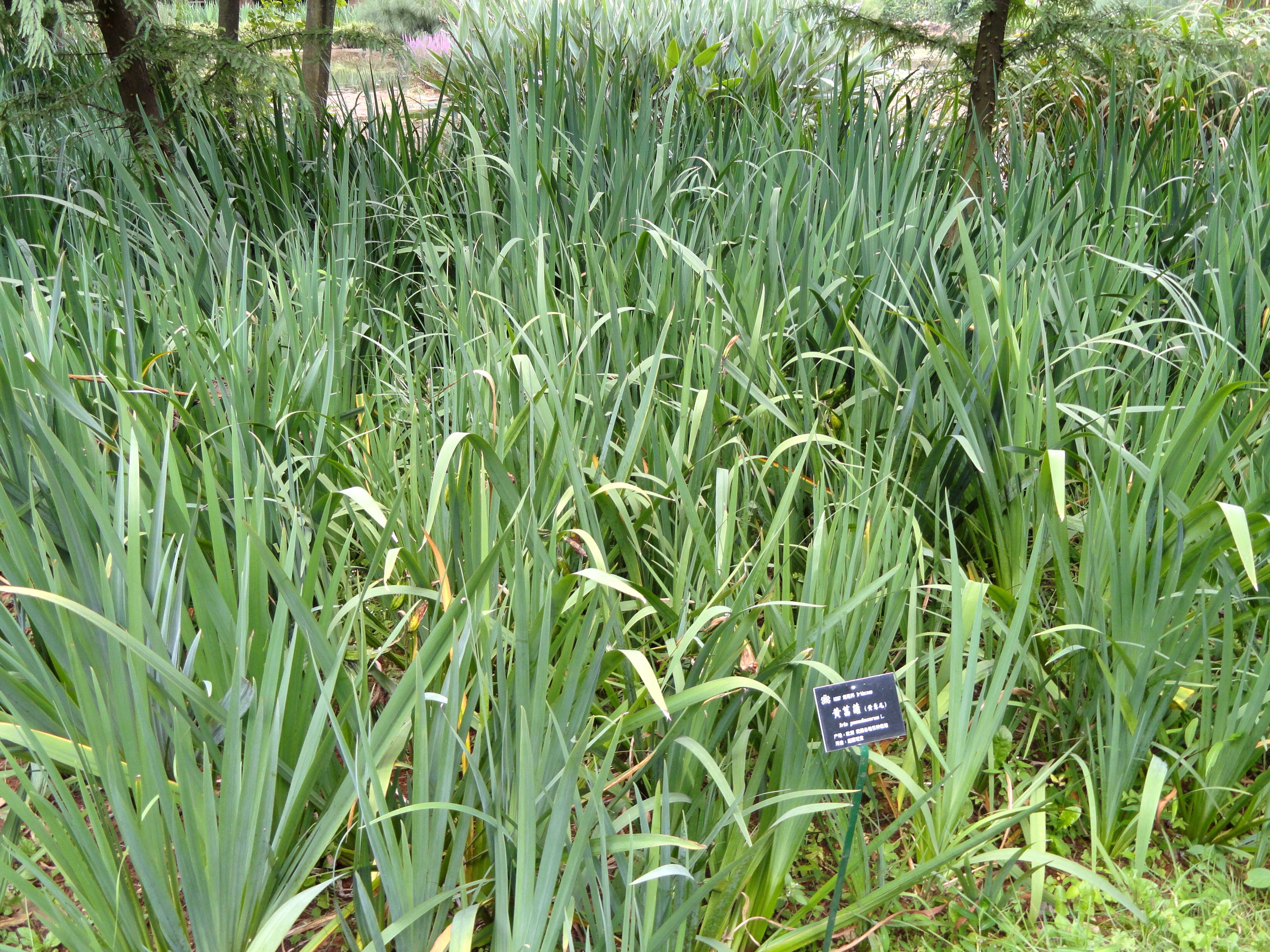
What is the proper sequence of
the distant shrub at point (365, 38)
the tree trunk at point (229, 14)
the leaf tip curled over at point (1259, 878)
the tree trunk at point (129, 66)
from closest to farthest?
the leaf tip curled over at point (1259, 878)
the tree trunk at point (129, 66)
the distant shrub at point (365, 38)
the tree trunk at point (229, 14)

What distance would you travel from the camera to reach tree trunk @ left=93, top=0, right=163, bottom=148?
2.41m

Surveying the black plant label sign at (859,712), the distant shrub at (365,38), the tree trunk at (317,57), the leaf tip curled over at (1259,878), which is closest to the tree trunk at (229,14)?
the tree trunk at (317,57)

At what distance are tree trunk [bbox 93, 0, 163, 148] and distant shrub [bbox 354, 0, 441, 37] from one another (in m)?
8.49

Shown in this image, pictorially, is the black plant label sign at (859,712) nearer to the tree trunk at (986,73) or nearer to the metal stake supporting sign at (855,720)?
the metal stake supporting sign at (855,720)

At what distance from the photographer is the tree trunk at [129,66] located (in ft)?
7.90

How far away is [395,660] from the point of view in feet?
4.38

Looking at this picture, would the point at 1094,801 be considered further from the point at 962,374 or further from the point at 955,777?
the point at 962,374

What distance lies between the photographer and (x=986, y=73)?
2.76 m

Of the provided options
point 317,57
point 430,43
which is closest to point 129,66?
point 317,57

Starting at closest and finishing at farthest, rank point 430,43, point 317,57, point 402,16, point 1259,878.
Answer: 1. point 1259,878
2. point 317,57
3. point 430,43
4. point 402,16

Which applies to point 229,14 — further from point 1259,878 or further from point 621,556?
point 1259,878

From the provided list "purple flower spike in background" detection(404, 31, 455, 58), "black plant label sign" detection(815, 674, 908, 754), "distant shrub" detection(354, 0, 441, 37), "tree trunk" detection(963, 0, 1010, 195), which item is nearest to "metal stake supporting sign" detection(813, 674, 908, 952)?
"black plant label sign" detection(815, 674, 908, 754)

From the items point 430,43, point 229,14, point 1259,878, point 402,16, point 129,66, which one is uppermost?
point 402,16

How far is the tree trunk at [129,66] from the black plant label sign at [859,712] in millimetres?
2249
